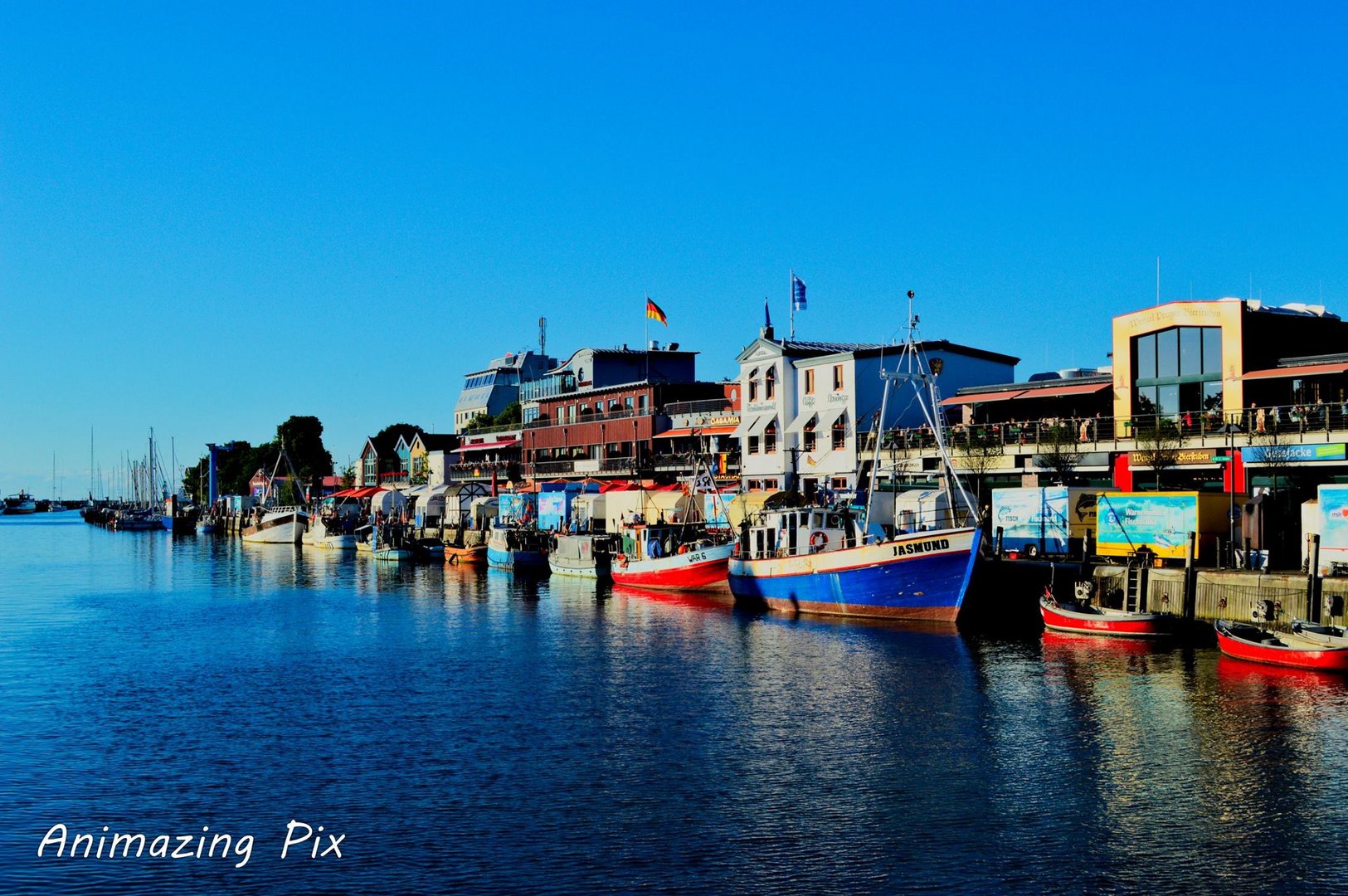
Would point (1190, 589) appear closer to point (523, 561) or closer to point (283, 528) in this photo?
point (523, 561)

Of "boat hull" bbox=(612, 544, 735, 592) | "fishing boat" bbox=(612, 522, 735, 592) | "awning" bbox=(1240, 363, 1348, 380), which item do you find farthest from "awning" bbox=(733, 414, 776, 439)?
"awning" bbox=(1240, 363, 1348, 380)

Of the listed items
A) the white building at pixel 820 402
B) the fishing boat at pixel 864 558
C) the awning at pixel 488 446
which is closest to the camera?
A: the fishing boat at pixel 864 558

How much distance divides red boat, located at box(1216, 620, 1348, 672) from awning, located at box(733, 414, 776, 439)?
5510cm

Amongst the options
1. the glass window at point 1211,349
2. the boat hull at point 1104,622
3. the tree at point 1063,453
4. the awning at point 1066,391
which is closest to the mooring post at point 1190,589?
the boat hull at point 1104,622

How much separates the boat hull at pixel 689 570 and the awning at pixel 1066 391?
23.1m

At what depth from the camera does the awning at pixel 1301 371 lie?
65250 mm

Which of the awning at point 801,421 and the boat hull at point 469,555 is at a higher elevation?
the awning at point 801,421

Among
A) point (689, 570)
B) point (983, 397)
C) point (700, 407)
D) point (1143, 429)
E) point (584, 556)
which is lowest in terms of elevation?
point (584, 556)

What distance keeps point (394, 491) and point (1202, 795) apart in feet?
458

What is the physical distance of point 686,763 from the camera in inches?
1345

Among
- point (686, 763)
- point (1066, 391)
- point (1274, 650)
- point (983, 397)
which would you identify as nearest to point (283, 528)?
point (983, 397)

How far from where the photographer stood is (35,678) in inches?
1956

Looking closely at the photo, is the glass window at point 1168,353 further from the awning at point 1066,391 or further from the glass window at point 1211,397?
the awning at point 1066,391

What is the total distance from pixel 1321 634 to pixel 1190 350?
1246 inches
